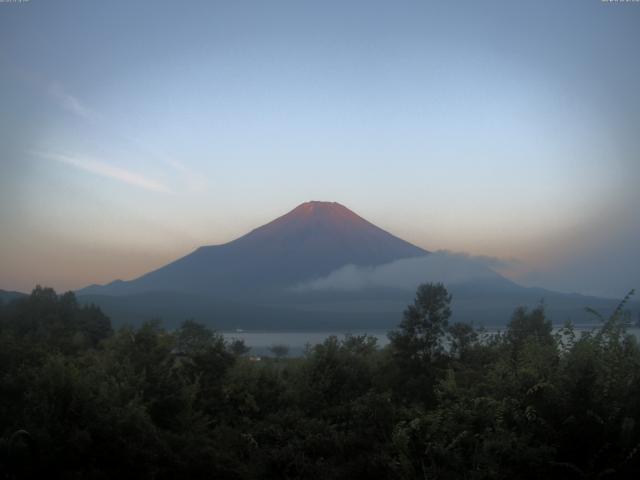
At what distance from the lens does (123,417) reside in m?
8.84

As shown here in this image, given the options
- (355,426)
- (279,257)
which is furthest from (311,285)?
(355,426)

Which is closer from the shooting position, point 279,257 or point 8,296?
point 8,296

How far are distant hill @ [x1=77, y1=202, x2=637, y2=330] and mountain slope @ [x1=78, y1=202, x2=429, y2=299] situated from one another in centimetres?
25

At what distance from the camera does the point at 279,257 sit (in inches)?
5930

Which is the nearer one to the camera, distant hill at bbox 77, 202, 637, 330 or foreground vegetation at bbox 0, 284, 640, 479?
foreground vegetation at bbox 0, 284, 640, 479

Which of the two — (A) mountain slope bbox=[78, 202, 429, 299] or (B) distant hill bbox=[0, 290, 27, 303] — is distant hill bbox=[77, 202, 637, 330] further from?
(B) distant hill bbox=[0, 290, 27, 303]

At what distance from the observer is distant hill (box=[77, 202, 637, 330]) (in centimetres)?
11000

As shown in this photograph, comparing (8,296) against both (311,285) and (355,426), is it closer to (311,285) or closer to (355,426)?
(355,426)

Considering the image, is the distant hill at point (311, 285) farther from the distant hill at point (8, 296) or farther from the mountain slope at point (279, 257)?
the distant hill at point (8, 296)

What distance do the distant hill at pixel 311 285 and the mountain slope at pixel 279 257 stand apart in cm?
25

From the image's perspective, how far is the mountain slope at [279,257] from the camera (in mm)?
139113

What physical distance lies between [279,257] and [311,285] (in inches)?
569

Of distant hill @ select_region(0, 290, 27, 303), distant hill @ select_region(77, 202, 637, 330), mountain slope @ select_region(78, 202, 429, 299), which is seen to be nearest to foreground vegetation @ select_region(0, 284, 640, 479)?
distant hill @ select_region(0, 290, 27, 303)

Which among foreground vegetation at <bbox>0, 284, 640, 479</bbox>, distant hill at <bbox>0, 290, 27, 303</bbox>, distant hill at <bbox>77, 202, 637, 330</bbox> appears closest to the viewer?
foreground vegetation at <bbox>0, 284, 640, 479</bbox>
